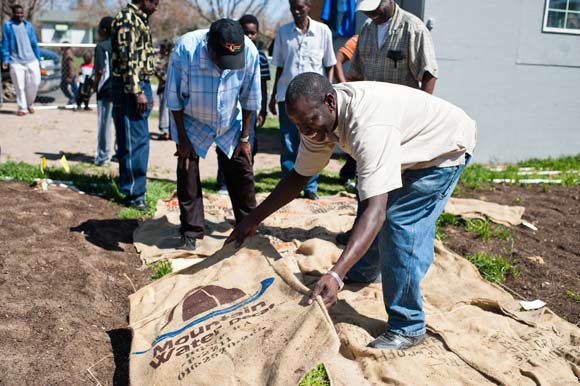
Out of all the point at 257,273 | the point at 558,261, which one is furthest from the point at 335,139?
the point at 558,261

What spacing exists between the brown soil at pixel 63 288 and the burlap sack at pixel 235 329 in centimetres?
23

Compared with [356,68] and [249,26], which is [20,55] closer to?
[249,26]

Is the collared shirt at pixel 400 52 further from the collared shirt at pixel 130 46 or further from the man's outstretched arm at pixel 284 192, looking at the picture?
the man's outstretched arm at pixel 284 192

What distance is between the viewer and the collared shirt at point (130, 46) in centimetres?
556

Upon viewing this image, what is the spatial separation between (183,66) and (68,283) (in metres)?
1.74

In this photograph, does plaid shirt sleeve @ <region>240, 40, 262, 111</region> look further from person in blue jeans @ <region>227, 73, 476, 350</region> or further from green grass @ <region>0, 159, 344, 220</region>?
green grass @ <region>0, 159, 344, 220</region>

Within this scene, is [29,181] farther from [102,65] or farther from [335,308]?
[335,308]

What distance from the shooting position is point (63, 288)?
13.1ft

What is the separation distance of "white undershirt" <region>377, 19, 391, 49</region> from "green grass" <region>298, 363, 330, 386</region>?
311 cm

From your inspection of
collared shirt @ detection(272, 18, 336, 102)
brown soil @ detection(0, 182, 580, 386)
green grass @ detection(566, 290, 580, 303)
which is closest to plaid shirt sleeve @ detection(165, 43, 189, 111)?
brown soil @ detection(0, 182, 580, 386)

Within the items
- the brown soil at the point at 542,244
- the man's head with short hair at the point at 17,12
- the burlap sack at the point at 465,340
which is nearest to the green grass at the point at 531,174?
the brown soil at the point at 542,244

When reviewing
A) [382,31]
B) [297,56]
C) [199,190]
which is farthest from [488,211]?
[199,190]

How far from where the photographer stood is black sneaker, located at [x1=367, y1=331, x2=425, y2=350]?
131 inches

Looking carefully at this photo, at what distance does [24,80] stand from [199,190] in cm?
873
